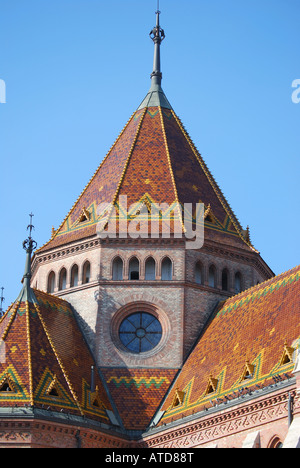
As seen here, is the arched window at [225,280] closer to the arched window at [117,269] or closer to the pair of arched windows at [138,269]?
the pair of arched windows at [138,269]

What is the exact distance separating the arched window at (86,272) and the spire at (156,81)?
1105cm

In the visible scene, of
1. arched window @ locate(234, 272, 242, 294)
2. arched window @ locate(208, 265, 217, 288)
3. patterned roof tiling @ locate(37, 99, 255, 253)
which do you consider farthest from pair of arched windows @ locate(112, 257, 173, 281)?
arched window @ locate(234, 272, 242, 294)

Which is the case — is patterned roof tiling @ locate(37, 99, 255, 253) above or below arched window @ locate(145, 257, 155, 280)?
above

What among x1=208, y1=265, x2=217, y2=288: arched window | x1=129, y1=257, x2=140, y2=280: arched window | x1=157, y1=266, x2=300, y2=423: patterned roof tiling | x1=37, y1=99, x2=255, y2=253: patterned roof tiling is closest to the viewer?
x1=157, y1=266, x2=300, y2=423: patterned roof tiling

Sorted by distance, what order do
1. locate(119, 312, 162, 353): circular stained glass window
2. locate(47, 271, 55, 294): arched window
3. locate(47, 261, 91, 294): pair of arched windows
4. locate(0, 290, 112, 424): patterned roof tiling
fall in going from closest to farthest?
locate(0, 290, 112, 424): patterned roof tiling
locate(119, 312, 162, 353): circular stained glass window
locate(47, 261, 91, 294): pair of arched windows
locate(47, 271, 55, 294): arched window

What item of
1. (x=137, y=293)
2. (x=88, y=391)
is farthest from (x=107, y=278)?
(x=88, y=391)

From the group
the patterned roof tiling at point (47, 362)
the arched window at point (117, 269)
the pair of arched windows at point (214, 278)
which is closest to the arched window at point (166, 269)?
the pair of arched windows at point (214, 278)

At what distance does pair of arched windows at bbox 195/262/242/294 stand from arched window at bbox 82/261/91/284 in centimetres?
499

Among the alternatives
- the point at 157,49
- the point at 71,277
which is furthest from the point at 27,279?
the point at 157,49

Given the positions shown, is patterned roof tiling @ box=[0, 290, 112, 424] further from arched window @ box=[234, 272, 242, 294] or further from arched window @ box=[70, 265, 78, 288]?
arched window @ box=[234, 272, 242, 294]

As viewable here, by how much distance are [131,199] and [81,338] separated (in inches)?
294

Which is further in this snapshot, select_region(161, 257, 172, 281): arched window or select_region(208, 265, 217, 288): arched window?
select_region(208, 265, 217, 288): arched window

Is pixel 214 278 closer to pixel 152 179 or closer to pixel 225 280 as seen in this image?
pixel 225 280

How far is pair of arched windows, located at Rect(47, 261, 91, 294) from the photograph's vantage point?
5211cm
